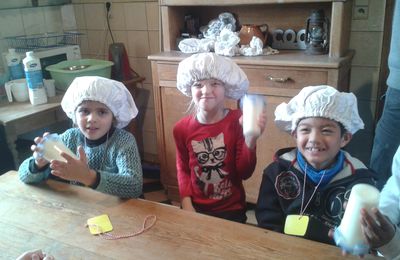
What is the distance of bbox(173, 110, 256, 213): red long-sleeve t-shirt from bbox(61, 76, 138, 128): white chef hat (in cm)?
22

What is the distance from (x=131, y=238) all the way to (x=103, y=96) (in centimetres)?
60

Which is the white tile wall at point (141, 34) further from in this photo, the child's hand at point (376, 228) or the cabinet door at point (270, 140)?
the child's hand at point (376, 228)

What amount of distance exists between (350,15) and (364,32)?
13 cm

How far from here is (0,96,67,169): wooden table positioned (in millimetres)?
2045

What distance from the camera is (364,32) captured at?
2.23 metres

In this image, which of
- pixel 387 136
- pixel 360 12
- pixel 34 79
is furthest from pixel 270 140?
pixel 34 79

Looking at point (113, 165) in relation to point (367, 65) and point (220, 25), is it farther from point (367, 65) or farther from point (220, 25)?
point (367, 65)

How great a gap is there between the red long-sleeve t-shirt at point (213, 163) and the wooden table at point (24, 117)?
1.01 meters

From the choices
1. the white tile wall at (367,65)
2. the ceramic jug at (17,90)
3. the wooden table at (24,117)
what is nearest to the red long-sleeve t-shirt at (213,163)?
the wooden table at (24,117)

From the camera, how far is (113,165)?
1.44 m

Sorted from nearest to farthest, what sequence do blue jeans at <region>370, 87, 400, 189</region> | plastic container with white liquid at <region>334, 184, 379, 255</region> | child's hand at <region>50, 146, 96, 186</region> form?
plastic container with white liquid at <region>334, 184, 379, 255</region>
child's hand at <region>50, 146, 96, 186</region>
blue jeans at <region>370, 87, 400, 189</region>

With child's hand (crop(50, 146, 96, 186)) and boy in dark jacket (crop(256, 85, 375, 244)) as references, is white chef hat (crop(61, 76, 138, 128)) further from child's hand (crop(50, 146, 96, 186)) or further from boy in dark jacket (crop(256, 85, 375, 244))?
boy in dark jacket (crop(256, 85, 375, 244))

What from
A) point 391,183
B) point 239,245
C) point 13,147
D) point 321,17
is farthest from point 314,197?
point 13,147

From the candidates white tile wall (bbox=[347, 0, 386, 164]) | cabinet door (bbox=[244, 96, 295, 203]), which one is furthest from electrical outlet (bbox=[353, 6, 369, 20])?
cabinet door (bbox=[244, 96, 295, 203])
